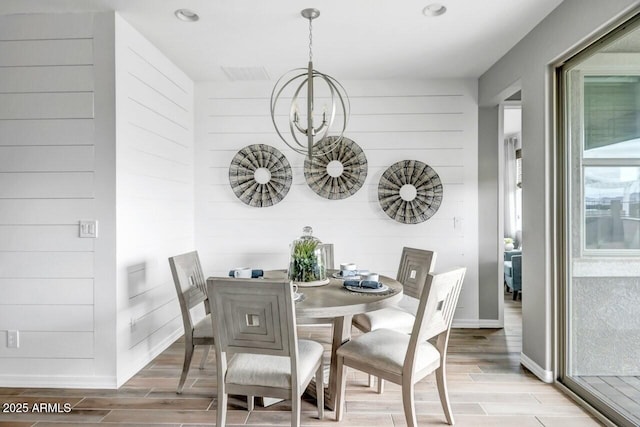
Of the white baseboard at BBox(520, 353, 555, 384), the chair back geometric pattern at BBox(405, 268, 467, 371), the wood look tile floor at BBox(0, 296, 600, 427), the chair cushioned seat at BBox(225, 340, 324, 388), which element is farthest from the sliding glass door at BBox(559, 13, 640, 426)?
the chair cushioned seat at BBox(225, 340, 324, 388)

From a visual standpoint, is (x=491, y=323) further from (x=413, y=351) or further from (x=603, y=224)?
(x=413, y=351)

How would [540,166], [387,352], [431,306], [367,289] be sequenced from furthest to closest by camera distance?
1. [540,166]
2. [367,289]
3. [387,352]
4. [431,306]

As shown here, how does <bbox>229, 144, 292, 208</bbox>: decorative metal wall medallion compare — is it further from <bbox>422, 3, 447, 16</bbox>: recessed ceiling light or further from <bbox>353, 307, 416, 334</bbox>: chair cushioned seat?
<bbox>422, 3, 447, 16</bbox>: recessed ceiling light

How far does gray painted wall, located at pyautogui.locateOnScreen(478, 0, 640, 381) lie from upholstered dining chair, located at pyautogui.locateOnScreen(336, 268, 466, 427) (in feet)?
3.31

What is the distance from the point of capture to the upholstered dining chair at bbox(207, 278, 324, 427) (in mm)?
1707

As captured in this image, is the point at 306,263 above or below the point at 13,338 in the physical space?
above

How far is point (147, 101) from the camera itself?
10.0 feet

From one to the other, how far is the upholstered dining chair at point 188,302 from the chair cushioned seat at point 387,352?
0.95 m

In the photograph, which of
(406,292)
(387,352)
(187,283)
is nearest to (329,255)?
(406,292)

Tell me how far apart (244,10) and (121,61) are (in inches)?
35.9

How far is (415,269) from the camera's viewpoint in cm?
297

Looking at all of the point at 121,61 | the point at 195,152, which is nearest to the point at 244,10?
the point at 121,61

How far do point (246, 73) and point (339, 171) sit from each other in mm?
1313

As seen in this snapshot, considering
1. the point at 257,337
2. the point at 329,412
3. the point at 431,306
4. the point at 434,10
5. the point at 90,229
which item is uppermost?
the point at 434,10
